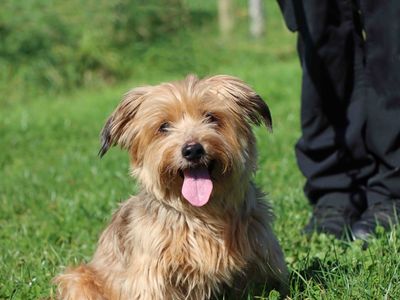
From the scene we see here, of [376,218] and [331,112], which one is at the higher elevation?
[331,112]

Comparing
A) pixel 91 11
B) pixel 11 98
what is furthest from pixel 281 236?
pixel 91 11

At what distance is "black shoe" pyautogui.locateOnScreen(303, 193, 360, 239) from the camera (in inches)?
196

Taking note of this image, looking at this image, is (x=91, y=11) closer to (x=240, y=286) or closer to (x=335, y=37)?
(x=335, y=37)

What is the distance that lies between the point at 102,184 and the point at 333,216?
2306 millimetres

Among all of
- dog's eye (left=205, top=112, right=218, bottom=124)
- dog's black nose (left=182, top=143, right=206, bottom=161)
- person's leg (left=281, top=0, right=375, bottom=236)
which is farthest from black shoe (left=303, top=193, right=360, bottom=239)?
dog's black nose (left=182, top=143, right=206, bottom=161)

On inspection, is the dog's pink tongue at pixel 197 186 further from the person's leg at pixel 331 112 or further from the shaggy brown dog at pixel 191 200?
the person's leg at pixel 331 112

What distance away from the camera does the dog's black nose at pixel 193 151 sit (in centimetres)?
359

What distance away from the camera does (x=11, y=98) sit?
11984 millimetres

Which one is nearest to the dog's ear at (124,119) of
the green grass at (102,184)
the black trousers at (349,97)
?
the green grass at (102,184)

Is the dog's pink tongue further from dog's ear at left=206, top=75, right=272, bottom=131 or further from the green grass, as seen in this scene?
the green grass

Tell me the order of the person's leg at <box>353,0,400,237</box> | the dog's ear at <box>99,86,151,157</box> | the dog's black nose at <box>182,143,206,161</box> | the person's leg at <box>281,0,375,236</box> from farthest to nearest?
the person's leg at <box>281,0,375,236</box> < the person's leg at <box>353,0,400,237</box> < the dog's ear at <box>99,86,151,157</box> < the dog's black nose at <box>182,143,206,161</box>

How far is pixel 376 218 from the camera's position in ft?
16.1

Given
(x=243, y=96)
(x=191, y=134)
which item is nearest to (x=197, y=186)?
(x=191, y=134)

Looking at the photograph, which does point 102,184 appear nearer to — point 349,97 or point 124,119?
point 349,97
